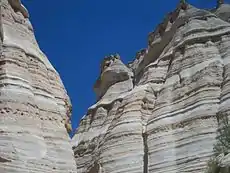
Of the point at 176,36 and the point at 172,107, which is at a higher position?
the point at 176,36

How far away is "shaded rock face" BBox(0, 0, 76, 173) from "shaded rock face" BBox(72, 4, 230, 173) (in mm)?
4971

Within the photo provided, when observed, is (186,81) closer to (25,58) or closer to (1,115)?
(25,58)

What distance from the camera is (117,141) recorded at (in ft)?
95.2

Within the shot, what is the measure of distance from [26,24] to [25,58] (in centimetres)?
427

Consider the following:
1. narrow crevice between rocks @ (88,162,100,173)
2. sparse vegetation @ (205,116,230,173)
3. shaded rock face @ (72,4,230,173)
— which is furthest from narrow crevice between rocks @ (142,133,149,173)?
sparse vegetation @ (205,116,230,173)

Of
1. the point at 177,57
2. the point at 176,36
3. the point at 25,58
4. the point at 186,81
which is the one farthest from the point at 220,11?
the point at 25,58

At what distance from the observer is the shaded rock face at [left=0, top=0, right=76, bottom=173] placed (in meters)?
19.3

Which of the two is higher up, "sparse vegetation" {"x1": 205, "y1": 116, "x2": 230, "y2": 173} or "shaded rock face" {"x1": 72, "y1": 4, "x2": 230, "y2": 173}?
"shaded rock face" {"x1": 72, "y1": 4, "x2": 230, "y2": 173}

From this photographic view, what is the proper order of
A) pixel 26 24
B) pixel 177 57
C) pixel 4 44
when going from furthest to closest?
pixel 177 57 → pixel 26 24 → pixel 4 44

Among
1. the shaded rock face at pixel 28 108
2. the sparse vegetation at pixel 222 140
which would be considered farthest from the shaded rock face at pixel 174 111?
the shaded rock face at pixel 28 108

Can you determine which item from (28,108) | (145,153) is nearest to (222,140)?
(145,153)

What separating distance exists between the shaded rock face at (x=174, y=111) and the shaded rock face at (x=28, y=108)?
497 cm

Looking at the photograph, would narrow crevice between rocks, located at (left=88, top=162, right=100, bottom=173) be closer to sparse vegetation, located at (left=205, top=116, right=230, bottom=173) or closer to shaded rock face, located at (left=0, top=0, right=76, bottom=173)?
shaded rock face, located at (left=0, top=0, right=76, bottom=173)

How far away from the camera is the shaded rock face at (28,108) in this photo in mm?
19297
